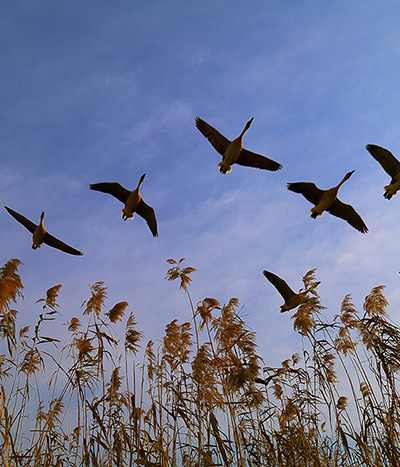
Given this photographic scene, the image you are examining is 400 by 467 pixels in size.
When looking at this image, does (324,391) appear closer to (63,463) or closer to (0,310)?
(63,463)

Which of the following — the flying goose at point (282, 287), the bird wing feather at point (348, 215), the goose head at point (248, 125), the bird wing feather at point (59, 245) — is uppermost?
the goose head at point (248, 125)

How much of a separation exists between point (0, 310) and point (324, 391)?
12.7ft

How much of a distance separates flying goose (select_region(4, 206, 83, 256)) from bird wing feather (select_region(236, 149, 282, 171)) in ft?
12.8

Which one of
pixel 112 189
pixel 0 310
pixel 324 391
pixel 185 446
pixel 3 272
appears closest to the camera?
pixel 0 310

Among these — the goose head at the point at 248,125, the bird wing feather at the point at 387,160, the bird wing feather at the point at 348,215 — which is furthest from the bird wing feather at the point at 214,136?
the bird wing feather at the point at 387,160

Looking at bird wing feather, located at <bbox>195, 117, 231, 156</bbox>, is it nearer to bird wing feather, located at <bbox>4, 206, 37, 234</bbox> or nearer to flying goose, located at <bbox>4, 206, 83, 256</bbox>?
flying goose, located at <bbox>4, 206, 83, 256</bbox>

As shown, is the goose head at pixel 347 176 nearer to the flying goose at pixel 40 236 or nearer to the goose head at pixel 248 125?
the goose head at pixel 248 125

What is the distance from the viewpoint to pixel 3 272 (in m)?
4.38

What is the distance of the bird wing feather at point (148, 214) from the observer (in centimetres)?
902

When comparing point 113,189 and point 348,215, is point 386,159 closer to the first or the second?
point 348,215

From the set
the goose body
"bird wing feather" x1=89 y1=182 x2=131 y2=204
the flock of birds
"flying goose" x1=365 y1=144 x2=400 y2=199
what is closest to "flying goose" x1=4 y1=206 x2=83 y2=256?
the flock of birds

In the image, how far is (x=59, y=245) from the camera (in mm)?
8531

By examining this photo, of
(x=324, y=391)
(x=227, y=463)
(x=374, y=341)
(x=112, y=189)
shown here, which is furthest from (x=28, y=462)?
(x=112, y=189)

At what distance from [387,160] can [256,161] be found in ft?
8.51
